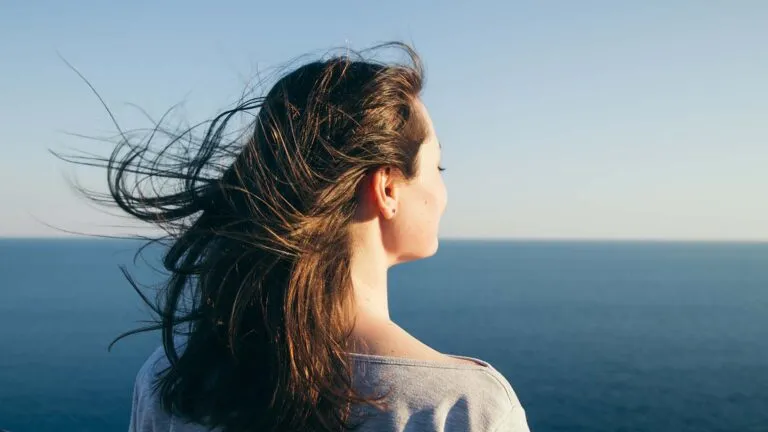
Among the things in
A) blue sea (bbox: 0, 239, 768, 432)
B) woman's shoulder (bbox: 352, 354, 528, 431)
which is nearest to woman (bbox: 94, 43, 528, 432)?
woman's shoulder (bbox: 352, 354, 528, 431)

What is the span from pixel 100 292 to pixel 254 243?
69978 mm

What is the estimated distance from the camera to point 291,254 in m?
1.54

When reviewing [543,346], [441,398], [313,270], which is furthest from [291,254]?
[543,346]

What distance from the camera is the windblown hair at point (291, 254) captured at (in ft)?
4.79

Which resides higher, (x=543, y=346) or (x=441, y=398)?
(x=441, y=398)

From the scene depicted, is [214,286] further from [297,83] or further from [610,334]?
[610,334]

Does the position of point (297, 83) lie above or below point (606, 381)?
above

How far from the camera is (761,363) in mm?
36844

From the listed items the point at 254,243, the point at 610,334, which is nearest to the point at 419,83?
the point at 254,243

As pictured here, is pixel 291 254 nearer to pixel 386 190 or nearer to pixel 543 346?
pixel 386 190

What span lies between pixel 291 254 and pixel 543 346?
132ft

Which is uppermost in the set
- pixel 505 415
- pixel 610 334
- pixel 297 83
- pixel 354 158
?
pixel 297 83

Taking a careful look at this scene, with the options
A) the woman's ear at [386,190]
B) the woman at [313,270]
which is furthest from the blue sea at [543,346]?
the woman's ear at [386,190]

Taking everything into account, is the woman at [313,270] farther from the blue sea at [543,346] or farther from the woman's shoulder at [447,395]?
the blue sea at [543,346]
